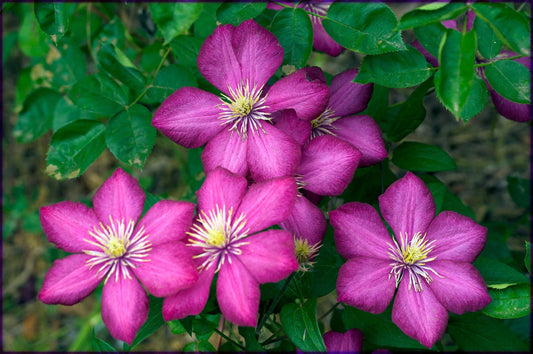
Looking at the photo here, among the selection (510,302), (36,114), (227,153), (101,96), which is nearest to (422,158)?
(510,302)

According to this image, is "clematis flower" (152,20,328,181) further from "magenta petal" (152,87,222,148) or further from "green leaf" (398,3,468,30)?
"green leaf" (398,3,468,30)

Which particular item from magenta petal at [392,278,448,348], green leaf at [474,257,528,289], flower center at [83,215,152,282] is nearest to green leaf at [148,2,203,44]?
flower center at [83,215,152,282]

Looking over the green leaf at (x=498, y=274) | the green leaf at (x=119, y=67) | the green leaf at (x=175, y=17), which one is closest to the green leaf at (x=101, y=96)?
the green leaf at (x=119, y=67)

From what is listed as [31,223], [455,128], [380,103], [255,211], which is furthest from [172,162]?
[255,211]

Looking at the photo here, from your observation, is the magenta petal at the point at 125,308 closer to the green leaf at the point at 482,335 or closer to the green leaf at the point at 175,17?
the green leaf at the point at 175,17

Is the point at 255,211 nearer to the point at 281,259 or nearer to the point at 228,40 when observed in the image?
the point at 281,259

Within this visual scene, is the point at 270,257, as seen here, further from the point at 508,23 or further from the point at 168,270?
the point at 508,23

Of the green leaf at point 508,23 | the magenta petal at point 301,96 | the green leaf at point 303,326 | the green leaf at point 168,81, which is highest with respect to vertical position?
the green leaf at point 508,23
